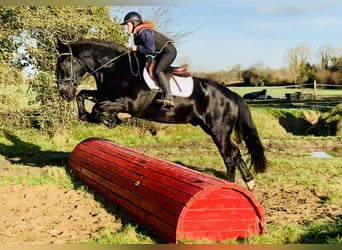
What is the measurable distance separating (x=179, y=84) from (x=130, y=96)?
0.75 meters

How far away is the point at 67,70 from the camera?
5.95 metres

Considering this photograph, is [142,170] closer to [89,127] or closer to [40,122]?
[40,122]

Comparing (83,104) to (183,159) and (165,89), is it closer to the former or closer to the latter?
(165,89)

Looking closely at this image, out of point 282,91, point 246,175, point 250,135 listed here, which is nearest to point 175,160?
point 250,135

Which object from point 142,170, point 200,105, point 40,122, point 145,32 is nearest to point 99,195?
point 142,170

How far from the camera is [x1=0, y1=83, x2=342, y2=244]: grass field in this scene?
4297 millimetres

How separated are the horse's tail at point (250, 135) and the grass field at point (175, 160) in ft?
1.15

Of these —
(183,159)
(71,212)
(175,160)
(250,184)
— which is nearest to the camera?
(71,212)

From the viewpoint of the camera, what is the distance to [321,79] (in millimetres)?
24047

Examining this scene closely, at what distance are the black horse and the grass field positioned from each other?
1.09 metres

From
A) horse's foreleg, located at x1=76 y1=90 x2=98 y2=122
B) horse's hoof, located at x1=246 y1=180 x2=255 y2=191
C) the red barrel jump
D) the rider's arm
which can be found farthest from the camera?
horse's hoof, located at x1=246 y1=180 x2=255 y2=191

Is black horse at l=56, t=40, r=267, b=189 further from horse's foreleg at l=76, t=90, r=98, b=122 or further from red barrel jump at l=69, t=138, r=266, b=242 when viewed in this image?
red barrel jump at l=69, t=138, r=266, b=242

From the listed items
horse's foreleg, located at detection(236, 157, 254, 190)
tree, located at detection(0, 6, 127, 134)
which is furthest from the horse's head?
tree, located at detection(0, 6, 127, 134)

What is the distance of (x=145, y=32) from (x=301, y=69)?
69.2ft
